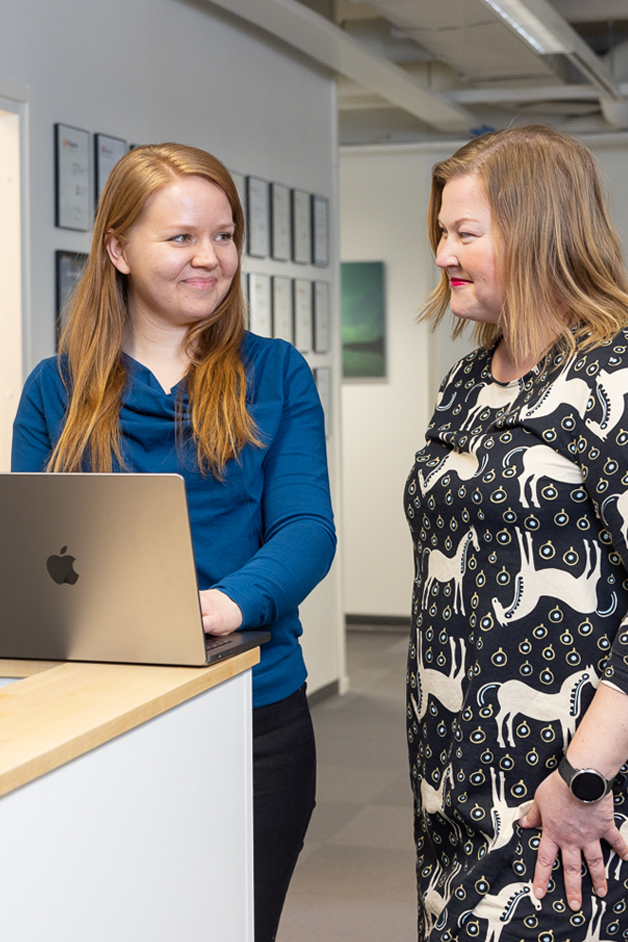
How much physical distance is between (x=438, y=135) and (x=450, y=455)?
5.93 metres

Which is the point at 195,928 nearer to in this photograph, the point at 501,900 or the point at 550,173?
the point at 501,900

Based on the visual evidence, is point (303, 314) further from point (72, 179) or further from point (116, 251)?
point (116, 251)

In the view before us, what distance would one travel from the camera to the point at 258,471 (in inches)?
63.6

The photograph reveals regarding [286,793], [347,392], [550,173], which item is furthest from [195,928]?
[347,392]

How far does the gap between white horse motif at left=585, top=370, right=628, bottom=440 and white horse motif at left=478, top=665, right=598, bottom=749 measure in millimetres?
308

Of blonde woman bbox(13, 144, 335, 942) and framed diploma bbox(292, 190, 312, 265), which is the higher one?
framed diploma bbox(292, 190, 312, 265)

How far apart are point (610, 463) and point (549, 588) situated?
0.19 m

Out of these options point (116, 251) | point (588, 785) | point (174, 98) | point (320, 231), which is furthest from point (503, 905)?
point (320, 231)

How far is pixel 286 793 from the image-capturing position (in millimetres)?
1622

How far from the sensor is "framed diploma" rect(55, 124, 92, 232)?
3.38m

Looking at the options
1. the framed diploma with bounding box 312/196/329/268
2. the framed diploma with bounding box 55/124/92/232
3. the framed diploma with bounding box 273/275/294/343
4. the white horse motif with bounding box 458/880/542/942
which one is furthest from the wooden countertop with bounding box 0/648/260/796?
the framed diploma with bounding box 312/196/329/268

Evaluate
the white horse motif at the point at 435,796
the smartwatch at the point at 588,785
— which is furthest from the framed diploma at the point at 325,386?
the smartwatch at the point at 588,785

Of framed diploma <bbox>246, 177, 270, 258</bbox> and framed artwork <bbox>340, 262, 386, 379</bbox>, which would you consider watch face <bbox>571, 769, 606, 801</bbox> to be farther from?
framed artwork <bbox>340, 262, 386, 379</bbox>

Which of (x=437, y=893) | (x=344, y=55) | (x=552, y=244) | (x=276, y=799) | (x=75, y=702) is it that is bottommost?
(x=437, y=893)
